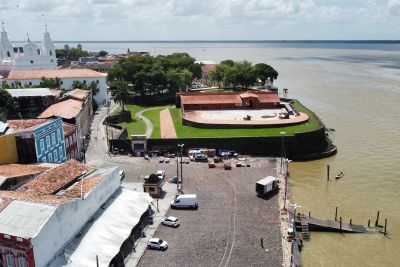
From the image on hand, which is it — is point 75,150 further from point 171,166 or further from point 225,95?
point 225,95

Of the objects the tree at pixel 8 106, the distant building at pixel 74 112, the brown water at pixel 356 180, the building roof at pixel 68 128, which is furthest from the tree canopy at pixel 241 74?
the building roof at pixel 68 128

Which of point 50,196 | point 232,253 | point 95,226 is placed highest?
point 50,196

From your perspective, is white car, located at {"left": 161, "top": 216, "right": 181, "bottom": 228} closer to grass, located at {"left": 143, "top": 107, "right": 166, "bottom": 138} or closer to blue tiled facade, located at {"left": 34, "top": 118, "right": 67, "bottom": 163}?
blue tiled facade, located at {"left": 34, "top": 118, "right": 67, "bottom": 163}

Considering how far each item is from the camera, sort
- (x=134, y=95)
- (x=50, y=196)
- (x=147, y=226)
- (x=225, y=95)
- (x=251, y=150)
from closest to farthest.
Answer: (x=50, y=196) < (x=147, y=226) < (x=251, y=150) < (x=225, y=95) < (x=134, y=95)

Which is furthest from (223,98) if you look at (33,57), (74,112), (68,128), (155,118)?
(33,57)

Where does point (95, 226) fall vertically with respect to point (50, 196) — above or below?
below

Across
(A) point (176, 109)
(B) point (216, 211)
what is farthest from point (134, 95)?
(B) point (216, 211)

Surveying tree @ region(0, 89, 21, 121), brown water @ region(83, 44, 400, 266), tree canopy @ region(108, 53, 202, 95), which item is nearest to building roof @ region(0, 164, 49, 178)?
brown water @ region(83, 44, 400, 266)
